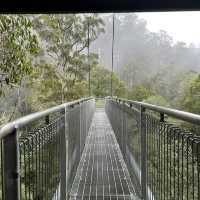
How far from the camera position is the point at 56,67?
21188mm

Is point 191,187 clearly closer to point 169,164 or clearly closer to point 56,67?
point 169,164

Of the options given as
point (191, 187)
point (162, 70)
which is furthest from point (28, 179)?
point (162, 70)

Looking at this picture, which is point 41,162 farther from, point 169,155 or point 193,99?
point 193,99

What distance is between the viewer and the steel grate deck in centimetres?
390

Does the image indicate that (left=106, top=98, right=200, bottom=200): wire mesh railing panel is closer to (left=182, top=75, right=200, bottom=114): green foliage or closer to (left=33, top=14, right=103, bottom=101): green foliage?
(left=182, top=75, right=200, bottom=114): green foliage

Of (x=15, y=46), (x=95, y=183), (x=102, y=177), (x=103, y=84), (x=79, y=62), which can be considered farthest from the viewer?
(x=103, y=84)

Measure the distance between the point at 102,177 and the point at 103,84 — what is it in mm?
29385

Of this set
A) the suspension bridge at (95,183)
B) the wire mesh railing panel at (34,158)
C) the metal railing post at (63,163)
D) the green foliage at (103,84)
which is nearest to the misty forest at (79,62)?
the green foliage at (103,84)

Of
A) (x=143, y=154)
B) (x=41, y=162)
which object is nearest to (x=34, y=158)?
(x=41, y=162)

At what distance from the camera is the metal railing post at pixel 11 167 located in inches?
61.4

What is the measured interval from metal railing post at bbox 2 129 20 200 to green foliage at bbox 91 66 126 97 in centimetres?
3158

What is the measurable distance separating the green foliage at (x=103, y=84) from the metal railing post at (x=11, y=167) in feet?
104

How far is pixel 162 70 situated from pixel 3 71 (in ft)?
127

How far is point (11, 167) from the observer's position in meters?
1.57
